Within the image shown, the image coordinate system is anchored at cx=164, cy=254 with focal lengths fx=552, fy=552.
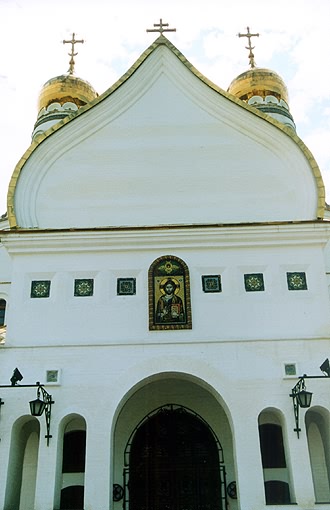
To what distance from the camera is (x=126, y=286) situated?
9.13 metres

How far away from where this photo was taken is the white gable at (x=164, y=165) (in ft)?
32.1

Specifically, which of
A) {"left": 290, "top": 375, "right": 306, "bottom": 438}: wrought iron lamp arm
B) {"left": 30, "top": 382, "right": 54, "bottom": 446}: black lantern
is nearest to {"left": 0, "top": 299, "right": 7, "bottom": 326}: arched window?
{"left": 30, "top": 382, "right": 54, "bottom": 446}: black lantern

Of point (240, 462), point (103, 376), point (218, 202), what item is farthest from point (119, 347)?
point (218, 202)

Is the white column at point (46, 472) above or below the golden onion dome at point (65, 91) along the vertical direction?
below

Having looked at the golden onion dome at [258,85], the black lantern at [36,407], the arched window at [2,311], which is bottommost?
the black lantern at [36,407]

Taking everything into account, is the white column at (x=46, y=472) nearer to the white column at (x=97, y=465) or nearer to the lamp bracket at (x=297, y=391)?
the white column at (x=97, y=465)

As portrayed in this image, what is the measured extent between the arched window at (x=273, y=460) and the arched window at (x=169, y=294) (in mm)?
2111

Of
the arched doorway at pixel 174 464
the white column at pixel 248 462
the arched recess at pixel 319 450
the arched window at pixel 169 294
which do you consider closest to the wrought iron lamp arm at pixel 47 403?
the arched doorway at pixel 174 464

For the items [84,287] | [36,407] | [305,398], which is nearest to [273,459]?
[305,398]

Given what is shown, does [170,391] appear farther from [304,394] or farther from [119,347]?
[304,394]

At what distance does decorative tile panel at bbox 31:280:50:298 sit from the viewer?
911cm

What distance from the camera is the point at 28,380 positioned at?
8508 millimetres

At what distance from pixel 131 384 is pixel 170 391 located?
5.13ft

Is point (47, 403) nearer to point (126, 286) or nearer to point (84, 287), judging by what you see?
point (84, 287)
